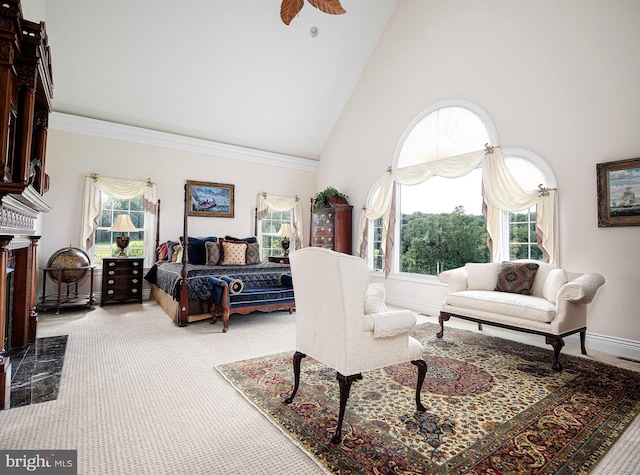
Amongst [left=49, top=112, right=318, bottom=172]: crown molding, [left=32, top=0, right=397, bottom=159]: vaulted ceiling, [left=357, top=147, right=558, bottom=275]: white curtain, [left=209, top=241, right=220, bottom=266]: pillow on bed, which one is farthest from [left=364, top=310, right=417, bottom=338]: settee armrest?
[left=49, top=112, right=318, bottom=172]: crown molding

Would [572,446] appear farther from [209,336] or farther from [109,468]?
[209,336]

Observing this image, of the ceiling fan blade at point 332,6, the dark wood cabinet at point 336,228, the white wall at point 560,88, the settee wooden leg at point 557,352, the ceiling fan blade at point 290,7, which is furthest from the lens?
the dark wood cabinet at point 336,228

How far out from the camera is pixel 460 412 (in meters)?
2.27

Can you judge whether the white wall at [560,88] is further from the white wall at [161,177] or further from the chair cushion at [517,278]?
the white wall at [161,177]

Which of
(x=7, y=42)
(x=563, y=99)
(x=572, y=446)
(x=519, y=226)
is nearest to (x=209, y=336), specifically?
(x=7, y=42)

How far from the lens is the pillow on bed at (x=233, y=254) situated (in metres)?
5.65

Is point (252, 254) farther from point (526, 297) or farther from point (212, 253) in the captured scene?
point (526, 297)

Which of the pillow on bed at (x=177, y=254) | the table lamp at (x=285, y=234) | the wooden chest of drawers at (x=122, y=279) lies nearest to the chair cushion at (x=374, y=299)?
the pillow on bed at (x=177, y=254)

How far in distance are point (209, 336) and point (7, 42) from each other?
315cm

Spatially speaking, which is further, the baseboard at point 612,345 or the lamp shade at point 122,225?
the lamp shade at point 122,225

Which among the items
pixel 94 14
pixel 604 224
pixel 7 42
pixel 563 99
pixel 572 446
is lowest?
pixel 572 446

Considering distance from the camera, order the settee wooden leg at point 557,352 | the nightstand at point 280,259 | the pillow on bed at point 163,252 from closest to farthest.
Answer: the settee wooden leg at point 557,352
the pillow on bed at point 163,252
the nightstand at point 280,259

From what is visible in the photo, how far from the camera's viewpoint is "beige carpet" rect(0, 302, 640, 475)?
5.65 ft

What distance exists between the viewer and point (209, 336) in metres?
4.03
